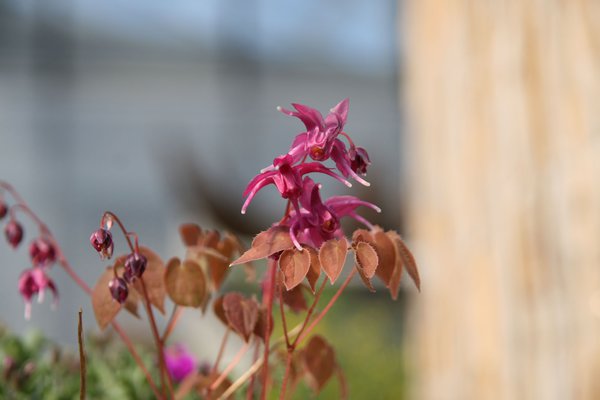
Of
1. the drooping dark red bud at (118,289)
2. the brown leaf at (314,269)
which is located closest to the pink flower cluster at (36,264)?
the drooping dark red bud at (118,289)

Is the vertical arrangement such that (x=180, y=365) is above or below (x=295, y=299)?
below

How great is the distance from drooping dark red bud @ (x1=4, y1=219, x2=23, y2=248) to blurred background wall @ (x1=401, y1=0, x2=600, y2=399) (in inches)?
51.0

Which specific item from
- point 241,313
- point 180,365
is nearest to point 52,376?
point 180,365

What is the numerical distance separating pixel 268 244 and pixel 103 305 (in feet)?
0.44

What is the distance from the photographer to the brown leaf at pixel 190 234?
2.19 ft

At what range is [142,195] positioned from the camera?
9.51 m

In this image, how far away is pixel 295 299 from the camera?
61 centimetres

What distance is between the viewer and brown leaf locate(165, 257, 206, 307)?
1.87 feet

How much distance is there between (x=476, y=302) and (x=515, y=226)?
41cm

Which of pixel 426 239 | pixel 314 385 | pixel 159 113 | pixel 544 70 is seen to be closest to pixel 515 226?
pixel 544 70

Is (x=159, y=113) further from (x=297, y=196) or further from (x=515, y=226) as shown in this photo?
(x=297, y=196)

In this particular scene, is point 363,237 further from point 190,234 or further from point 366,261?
point 190,234

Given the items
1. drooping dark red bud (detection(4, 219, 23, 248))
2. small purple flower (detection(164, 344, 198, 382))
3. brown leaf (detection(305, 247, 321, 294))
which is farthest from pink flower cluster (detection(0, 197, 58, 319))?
small purple flower (detection(164, 344, 198, 382))

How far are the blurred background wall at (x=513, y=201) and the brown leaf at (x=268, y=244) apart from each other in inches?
52.0
